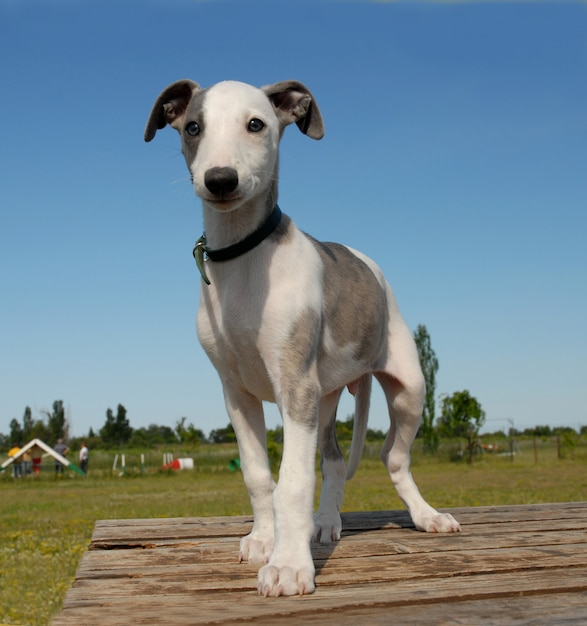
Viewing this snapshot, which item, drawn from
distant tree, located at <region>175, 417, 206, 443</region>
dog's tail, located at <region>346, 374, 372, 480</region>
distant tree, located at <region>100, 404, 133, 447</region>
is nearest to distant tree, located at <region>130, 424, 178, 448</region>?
distant tree, located at <region>100, 404, 133, 447</region>

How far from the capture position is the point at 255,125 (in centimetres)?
358

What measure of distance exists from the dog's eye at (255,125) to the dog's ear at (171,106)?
22.5 inches

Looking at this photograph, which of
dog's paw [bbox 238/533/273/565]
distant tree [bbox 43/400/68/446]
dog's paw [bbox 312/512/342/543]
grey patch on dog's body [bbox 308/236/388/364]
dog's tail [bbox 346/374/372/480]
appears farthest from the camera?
distant tree [bbox 43/400/68/446]

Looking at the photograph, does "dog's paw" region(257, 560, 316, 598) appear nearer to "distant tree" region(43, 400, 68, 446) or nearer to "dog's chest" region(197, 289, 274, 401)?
"dog's chest" region(197, 289, 274, 401)

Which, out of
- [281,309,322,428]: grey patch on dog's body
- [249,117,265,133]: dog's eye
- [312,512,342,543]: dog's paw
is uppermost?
[249,117,265,133]: dog's eye

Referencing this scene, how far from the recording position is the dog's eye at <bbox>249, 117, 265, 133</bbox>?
358cm

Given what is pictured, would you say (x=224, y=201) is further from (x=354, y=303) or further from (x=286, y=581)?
(x=286, y=581)

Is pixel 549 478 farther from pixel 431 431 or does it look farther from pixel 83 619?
pixel 83 619

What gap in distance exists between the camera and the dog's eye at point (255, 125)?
3578mm

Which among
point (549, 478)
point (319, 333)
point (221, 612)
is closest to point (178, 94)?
point (319, 333)

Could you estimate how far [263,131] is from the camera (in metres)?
3.60

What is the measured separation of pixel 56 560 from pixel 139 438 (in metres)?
67.6

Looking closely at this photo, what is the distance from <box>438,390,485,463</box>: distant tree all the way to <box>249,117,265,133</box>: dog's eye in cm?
3223

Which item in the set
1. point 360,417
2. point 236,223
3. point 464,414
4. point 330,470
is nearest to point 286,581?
point 330,470
